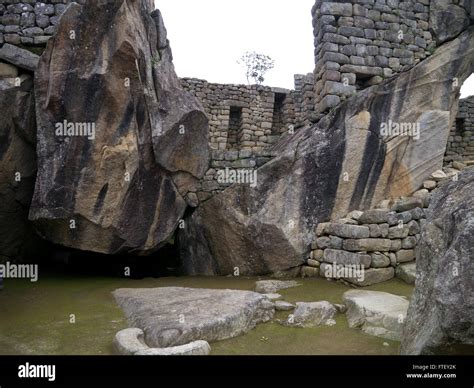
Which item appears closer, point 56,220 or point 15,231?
point 56,220

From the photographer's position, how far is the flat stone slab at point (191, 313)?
3883 mm

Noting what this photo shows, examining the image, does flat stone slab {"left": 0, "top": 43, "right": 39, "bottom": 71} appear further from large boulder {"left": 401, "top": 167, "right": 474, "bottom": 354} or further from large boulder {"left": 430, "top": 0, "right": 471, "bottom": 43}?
large boulder {"left": 430, "top": 0, "right": 471, "bottom": 43}

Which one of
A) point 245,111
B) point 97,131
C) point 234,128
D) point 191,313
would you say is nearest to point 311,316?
point 191,313

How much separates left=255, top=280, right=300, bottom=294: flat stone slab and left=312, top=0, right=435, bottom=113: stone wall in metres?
3.59

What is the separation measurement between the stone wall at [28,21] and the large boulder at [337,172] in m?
4.45

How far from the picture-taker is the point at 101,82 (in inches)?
Answer: 259

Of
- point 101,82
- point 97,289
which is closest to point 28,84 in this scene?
point 101,82

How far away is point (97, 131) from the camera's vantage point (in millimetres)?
6621

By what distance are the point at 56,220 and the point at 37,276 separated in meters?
1.36

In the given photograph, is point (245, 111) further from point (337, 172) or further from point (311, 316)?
point (311, 316)

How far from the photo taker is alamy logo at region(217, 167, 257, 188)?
7800mm

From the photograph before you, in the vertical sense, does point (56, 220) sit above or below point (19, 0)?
below
